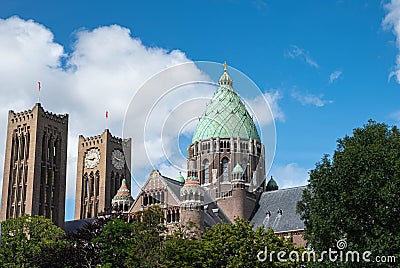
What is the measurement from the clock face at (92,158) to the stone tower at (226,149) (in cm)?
2862

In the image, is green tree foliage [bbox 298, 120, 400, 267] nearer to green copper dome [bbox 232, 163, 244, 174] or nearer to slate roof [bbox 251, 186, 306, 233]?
slate roof [bbox 251, 186, 306, 233]

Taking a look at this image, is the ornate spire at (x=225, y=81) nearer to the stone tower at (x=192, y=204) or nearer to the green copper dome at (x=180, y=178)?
the green copper dome at (x=180, y=178)

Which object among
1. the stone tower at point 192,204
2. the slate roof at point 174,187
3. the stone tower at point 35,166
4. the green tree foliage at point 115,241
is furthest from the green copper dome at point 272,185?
the green tree foliage at point 115,241

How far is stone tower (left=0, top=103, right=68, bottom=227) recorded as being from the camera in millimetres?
98062

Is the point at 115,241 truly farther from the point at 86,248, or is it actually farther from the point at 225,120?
the point at 225,120

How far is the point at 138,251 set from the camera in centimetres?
4978

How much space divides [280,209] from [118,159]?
151 ft

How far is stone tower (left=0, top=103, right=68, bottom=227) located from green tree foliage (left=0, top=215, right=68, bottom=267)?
19.2 metres

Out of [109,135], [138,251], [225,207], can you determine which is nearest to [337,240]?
[138,251]

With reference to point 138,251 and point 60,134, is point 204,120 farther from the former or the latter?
point 138,251

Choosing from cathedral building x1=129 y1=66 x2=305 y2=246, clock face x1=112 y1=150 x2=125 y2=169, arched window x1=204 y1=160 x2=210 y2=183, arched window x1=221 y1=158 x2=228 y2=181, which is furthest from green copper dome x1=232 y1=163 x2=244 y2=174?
clock face x1=112 y1=150 x2=125 y2=169

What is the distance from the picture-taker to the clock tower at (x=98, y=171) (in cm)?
11562

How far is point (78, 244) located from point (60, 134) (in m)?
46.6

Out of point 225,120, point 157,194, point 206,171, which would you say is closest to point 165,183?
point 157,194
